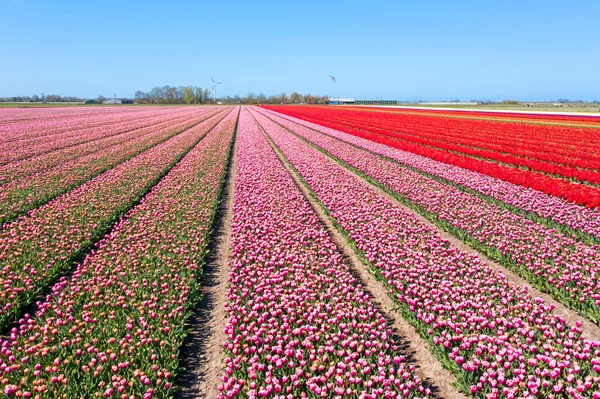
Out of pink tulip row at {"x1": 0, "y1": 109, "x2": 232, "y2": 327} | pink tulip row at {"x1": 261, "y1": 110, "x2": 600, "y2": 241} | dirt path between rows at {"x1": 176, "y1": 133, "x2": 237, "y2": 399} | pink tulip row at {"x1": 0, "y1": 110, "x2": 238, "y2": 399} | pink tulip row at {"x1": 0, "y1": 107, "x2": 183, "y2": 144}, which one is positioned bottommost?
dirt path between rows at {"x1": 176, "y1": 133, "x2": 237, "y2": 399}

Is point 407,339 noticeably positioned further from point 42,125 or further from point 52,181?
point 42,125

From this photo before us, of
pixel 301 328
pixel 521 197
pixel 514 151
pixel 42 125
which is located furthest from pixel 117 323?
pixel 42 125

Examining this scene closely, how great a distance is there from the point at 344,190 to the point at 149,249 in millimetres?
8108

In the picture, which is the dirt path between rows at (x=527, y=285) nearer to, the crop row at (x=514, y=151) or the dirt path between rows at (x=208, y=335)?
the dirt path between rows at (x=208, y=335)

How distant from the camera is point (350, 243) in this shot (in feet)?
33.1

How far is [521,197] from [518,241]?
476 cm

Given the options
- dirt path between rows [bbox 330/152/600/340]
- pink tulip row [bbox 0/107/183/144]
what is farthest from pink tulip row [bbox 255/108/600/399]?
pink tulip row [bbox 0/107/183/144]

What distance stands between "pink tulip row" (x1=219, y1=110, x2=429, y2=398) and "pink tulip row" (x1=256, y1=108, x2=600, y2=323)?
12.3ft

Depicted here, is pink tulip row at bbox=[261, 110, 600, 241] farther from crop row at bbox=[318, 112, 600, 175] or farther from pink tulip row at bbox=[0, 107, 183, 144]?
pink tulip row at bbox=[0, 107, 183, 144]

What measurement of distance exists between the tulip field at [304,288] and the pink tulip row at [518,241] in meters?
0.05

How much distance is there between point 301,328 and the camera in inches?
234

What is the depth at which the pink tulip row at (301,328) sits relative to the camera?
15.9ft

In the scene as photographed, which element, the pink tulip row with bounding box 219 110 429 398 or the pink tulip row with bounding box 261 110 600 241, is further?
the pink tulip row with bounding box 261 110 600 241

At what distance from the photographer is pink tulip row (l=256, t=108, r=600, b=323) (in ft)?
23.8
